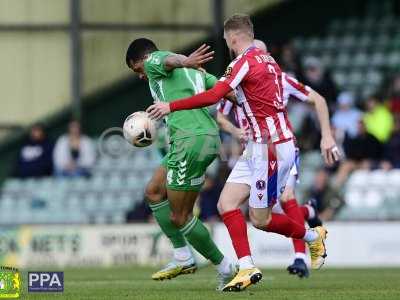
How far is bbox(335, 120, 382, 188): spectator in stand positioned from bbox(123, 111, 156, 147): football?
333 inches

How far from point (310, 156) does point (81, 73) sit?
17.4 feet

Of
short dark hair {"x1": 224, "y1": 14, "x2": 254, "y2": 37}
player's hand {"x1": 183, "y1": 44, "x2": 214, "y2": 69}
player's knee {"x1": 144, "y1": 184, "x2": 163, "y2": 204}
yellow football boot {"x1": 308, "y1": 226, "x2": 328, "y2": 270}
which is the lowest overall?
yellow football boot {"x1": 308, "y1": 226, "x2": 328, "y2": 270}

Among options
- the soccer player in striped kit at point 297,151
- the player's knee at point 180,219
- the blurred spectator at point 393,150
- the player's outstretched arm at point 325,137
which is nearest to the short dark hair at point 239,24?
the soccer player in striped kit at point 297,151

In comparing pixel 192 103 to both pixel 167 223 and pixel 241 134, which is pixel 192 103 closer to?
pixel 241 134

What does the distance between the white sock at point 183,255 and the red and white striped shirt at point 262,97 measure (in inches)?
48.7

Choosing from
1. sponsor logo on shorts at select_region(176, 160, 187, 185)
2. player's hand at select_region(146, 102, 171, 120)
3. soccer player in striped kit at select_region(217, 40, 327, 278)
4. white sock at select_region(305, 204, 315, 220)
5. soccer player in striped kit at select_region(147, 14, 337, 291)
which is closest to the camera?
player's hand at select_region(146, 102, 171, 120)

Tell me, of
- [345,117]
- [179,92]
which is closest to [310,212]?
[179,92]

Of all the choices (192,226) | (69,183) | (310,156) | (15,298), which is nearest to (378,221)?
(310,156)

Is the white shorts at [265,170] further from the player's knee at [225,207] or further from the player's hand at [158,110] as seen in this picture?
the player's hand at [158,110]

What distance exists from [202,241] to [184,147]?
83cm

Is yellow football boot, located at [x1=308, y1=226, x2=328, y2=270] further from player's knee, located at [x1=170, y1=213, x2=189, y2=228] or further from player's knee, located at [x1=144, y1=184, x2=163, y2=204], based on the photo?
player's knee, located at [x1=144, y1=184, x2=163, y2=204]

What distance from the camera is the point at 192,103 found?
10.0m

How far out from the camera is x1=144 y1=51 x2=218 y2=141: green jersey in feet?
35.7

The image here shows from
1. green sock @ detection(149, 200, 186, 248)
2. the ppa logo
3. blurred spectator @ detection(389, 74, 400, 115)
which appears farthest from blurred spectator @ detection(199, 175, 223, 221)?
the ppa logo
